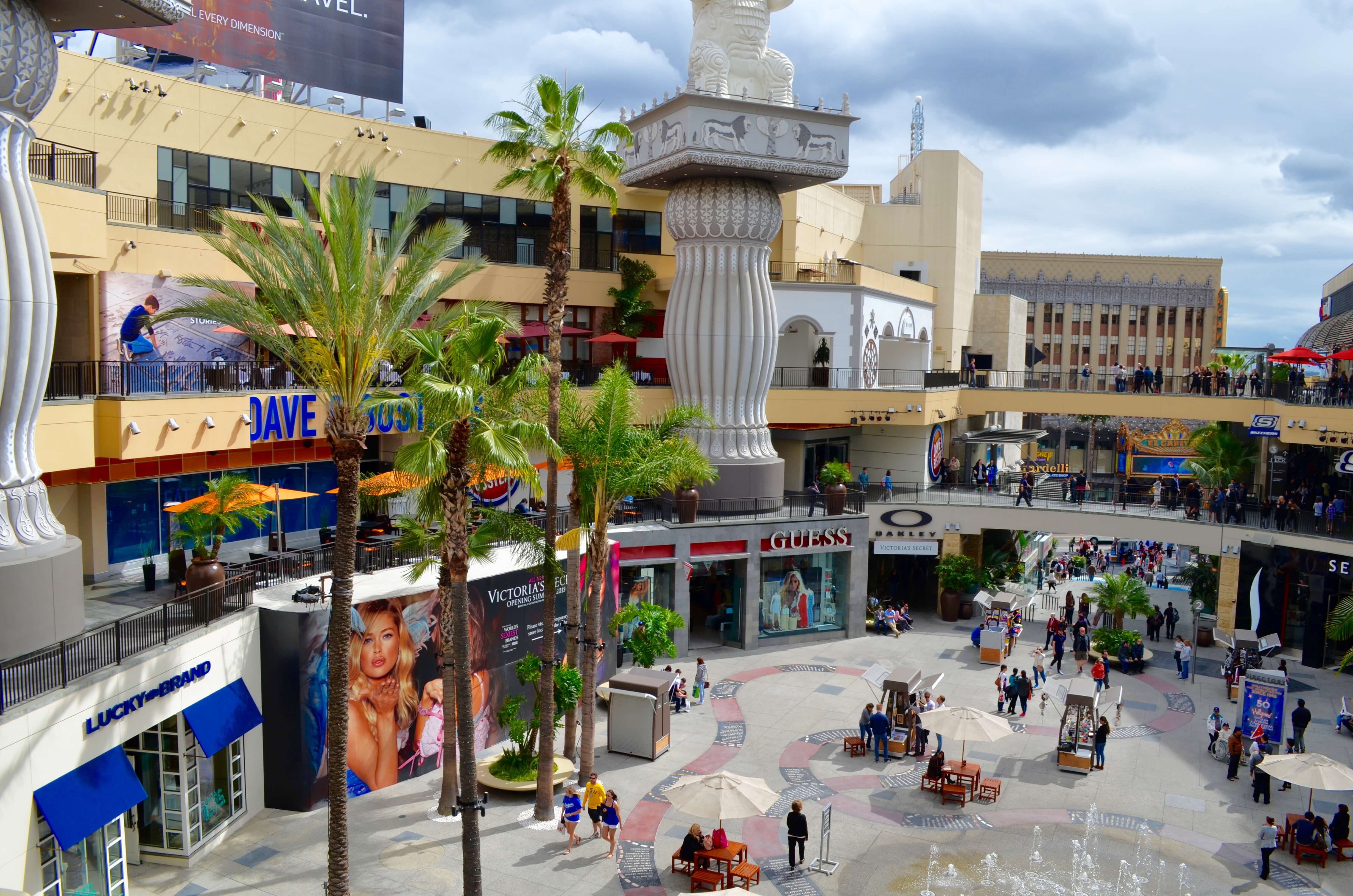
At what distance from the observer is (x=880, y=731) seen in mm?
23359

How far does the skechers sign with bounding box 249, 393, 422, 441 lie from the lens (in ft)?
81.2

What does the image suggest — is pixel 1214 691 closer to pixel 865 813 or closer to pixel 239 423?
pixel 865 813

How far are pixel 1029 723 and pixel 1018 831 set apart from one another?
7.08 m

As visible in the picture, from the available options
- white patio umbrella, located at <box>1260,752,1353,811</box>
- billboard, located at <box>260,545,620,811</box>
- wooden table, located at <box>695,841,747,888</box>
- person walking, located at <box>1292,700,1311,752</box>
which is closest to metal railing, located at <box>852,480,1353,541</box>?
person walking, located at <box>1292,700,1311,752</box>

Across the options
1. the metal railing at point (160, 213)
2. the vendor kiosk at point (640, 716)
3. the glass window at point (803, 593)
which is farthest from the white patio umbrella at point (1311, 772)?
the metal railing at point (160, 213)

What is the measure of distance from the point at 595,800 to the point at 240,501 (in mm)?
8832

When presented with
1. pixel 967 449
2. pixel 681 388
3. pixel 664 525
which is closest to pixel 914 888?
pixel 664 525

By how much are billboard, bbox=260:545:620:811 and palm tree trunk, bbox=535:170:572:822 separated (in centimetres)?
99

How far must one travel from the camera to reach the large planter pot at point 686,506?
31.2 metres

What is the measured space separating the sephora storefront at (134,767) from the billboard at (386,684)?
51cm

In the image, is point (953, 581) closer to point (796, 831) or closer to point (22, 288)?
point (796, 831)

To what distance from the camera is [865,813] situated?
20438mm

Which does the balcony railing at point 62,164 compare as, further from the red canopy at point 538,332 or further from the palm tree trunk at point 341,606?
the red canopy at point 538,332

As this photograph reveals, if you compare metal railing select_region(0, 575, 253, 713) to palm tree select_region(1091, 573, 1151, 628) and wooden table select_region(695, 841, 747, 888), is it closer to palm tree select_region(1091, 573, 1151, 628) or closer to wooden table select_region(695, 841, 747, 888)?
wooden table select_region(695, 841, 747, 888)
